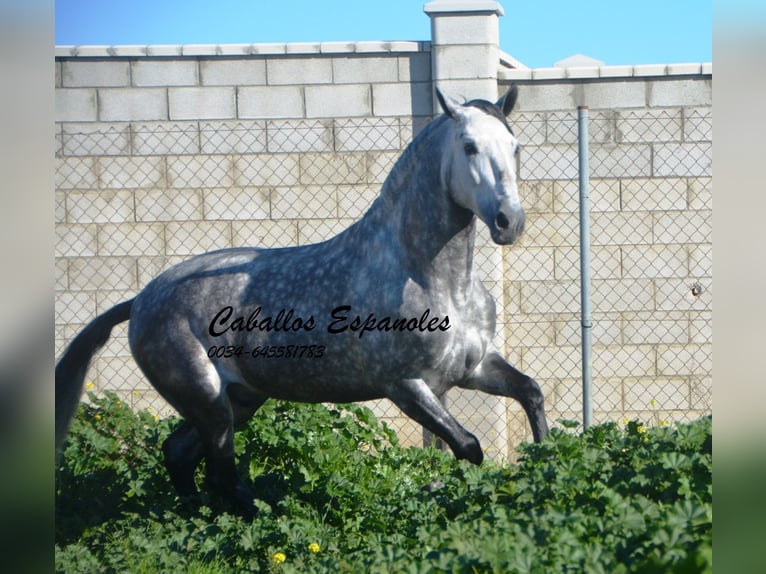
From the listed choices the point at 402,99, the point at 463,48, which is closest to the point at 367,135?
the point at 402,99

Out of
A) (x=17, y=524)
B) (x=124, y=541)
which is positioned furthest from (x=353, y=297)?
(x=17, y=524)

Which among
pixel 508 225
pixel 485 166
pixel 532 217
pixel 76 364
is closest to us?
pixel 508 225

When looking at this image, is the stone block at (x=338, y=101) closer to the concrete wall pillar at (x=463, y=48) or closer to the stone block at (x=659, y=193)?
the concrete wall pillar at (x=463, y=48)

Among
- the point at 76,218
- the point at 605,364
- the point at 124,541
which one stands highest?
the point at 76,218

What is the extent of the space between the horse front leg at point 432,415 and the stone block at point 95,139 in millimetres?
2739

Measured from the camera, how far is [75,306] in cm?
583

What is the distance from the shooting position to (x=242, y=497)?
420 cm

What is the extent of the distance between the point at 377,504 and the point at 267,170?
8.10 feet

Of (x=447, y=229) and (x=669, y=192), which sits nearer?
(x=447, y=229)

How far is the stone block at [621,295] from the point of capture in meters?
5.76

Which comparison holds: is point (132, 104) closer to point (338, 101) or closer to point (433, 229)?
point (338, 101)

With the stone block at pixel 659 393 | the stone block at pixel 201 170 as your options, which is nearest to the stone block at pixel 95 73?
the stone block at pixel 201 170

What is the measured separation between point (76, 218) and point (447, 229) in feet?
9.23

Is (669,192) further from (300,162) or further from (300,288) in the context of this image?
(300,288)
